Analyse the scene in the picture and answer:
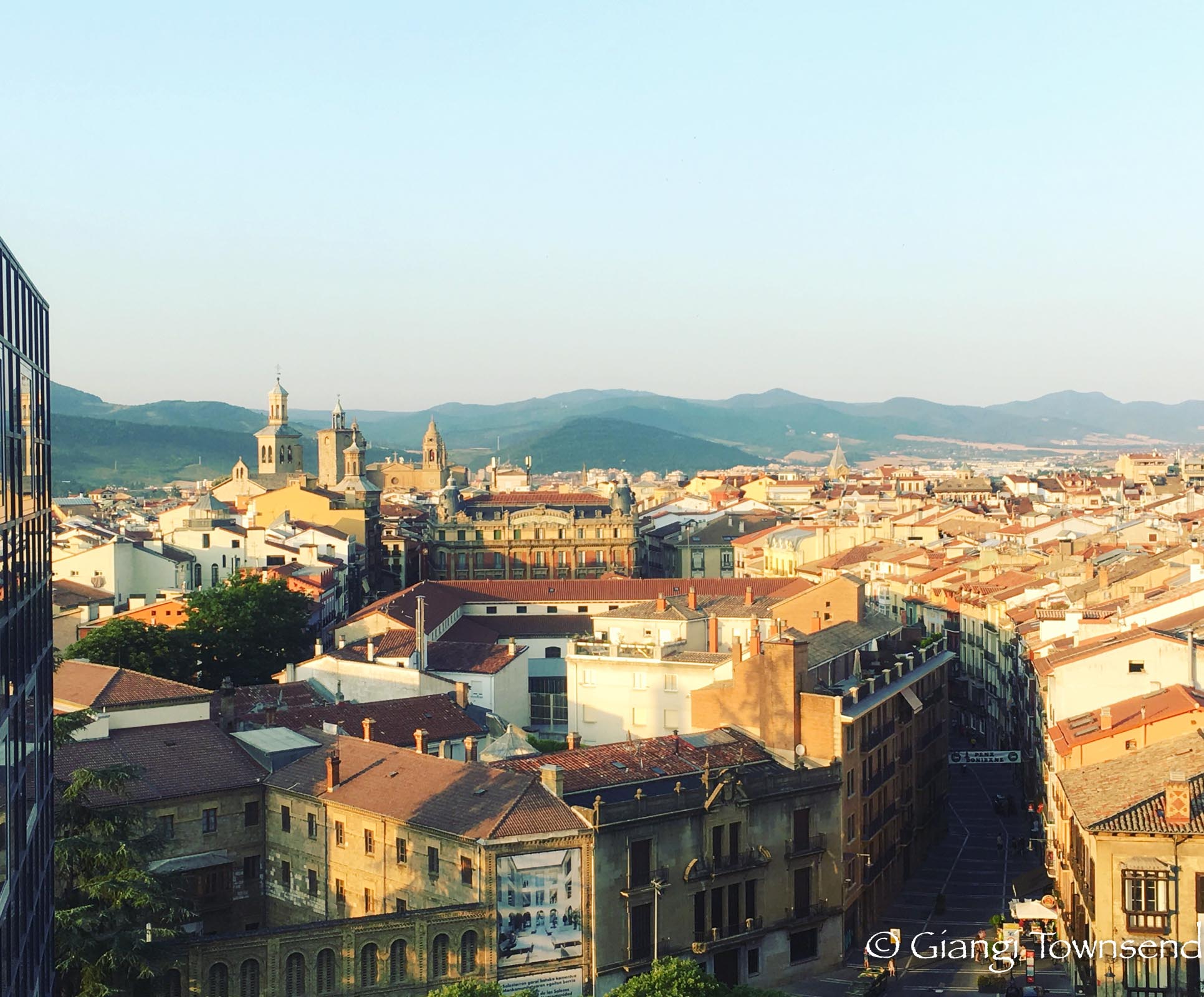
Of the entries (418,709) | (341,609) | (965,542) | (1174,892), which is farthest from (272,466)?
(1174,892)

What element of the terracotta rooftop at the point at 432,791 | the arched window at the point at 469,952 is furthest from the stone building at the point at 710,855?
the arched window at the point at 469,952

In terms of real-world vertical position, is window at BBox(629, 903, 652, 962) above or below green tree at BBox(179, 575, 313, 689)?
below

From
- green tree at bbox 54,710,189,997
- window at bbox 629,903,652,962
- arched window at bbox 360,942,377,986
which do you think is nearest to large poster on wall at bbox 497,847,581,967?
window at bbox 629,903,652,962

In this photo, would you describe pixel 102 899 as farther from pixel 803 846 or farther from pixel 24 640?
pixel 803 846

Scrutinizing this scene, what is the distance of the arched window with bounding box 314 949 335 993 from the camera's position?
34.7 metres

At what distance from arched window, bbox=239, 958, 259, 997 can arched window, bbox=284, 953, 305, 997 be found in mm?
626

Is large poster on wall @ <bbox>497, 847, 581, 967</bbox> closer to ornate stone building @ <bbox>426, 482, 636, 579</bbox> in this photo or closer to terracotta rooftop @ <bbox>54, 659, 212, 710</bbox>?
terracotta rooftop @ <bbox>54, 659, 212, 710</bbox>

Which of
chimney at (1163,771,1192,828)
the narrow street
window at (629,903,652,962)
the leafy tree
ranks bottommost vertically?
the narrow street

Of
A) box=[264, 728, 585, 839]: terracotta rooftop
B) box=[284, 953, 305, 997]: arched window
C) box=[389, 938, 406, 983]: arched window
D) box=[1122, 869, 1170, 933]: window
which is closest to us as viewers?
box=[1122, 869, 1170, 933]: window

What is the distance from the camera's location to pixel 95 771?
112 ft

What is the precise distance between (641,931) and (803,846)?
617 centimetres

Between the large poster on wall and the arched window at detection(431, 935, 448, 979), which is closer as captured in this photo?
the arched window at detection(431, 935, 448, 979)

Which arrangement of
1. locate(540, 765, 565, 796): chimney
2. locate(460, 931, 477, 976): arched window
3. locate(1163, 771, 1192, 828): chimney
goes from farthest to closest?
locate(540, 765, 565, 796): chimney, locate(460, 931, 477, 976): arched window, locate(1163, 771, 1192, 828): chimney

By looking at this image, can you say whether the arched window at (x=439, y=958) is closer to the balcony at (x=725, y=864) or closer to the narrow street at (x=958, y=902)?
the balcony at (x=725, y=864)
